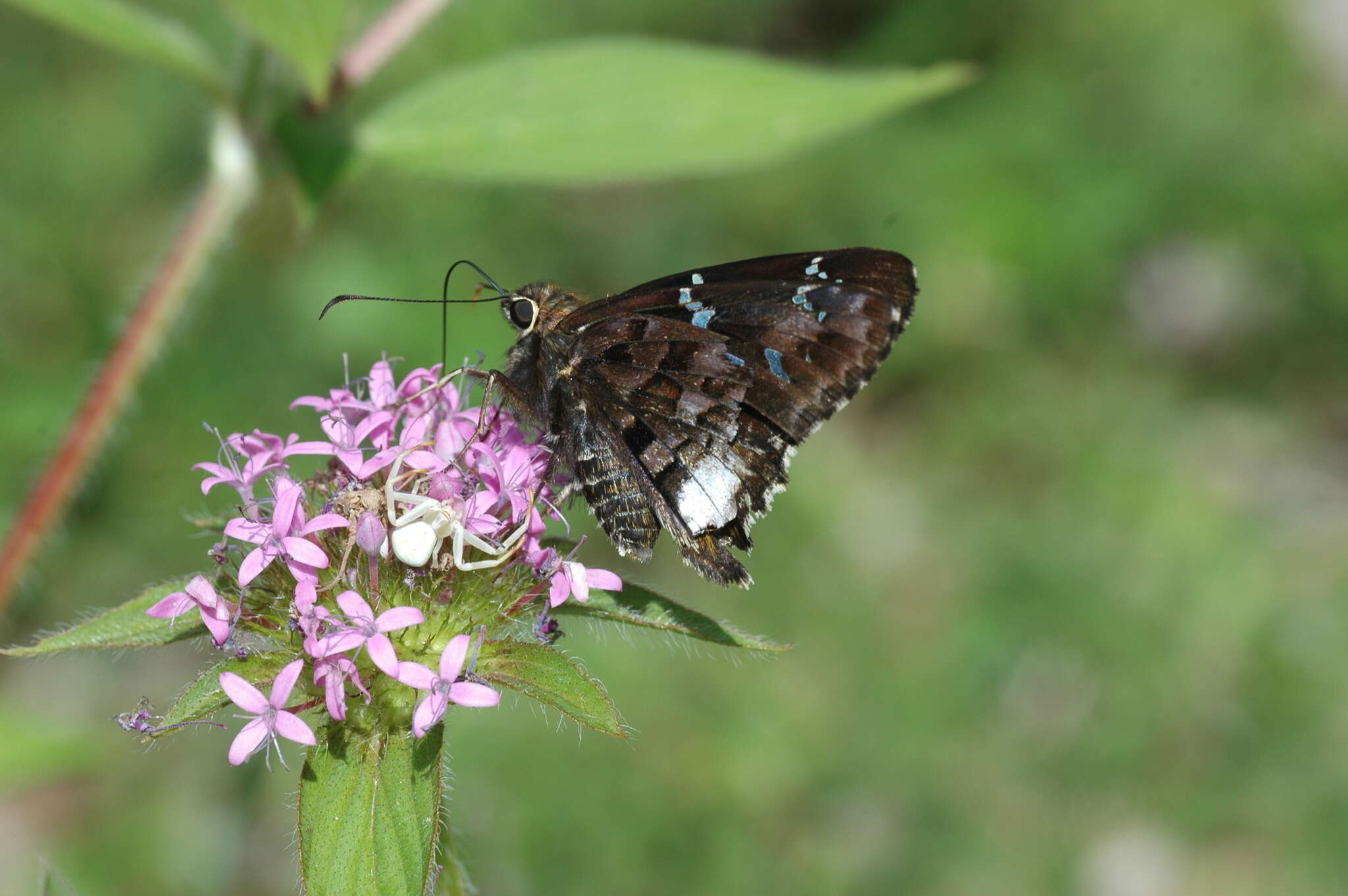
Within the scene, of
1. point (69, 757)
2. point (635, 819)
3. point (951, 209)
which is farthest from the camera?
point (951, 209)

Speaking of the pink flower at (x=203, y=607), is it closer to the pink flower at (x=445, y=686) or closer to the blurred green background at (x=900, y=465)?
the pink flower at (x=445, y=686)

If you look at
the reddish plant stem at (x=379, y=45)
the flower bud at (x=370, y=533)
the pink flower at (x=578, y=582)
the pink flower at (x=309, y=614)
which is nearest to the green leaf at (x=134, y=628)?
the pink flower at (x=309, y=614)

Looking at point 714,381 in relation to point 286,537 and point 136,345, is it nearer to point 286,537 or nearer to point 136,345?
point 286,537

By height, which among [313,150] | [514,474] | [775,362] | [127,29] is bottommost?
[514,474]

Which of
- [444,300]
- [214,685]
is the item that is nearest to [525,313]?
[444,300]

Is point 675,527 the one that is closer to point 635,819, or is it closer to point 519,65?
point 519,65

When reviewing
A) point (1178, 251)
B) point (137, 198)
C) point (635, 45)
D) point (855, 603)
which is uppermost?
point (137, 198)

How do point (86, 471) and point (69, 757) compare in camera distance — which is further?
point (69, 757)

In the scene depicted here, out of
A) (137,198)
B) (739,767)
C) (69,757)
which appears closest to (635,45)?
(69,757)
